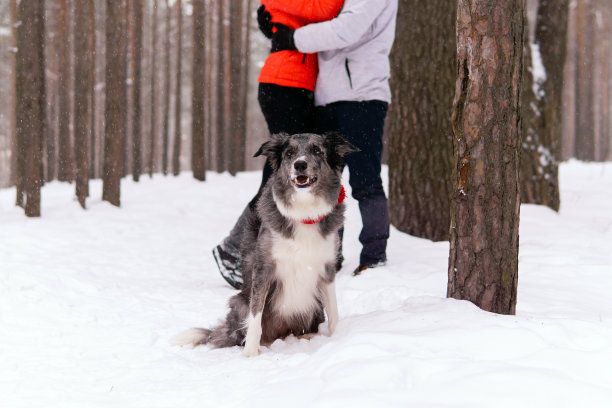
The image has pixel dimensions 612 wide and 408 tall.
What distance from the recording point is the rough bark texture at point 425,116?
5910mm

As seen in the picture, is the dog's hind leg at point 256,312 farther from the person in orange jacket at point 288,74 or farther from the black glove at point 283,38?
the black glove at point 283,38

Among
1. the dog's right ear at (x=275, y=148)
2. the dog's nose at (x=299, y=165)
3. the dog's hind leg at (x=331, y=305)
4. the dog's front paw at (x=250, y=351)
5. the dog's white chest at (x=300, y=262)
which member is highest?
the dog's right ear at (x=275, y=148)

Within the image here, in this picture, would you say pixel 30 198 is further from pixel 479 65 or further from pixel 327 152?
pixel 479 65

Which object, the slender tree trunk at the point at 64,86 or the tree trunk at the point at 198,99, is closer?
the tree trunk at the point at 198,99

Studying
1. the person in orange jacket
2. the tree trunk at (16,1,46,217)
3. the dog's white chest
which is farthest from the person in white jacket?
the tree trunk at (16,1,46,217)

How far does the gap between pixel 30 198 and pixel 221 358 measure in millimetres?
6640

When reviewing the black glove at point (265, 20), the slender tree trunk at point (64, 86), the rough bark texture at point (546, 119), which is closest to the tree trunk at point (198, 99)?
the slender tree trunk at point (64, 86)

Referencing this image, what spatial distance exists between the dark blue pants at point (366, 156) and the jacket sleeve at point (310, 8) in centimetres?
77

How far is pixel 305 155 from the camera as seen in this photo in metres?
3.43

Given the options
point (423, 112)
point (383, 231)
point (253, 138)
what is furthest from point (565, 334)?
point (253, 138)

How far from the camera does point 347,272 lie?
5.03 metres

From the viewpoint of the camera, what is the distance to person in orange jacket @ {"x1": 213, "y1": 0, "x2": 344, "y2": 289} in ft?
13.8

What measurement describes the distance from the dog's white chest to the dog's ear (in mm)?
543

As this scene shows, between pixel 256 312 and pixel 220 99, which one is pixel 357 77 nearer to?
pixel 256 312
